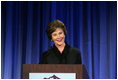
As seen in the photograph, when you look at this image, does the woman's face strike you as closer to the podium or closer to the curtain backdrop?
the podium

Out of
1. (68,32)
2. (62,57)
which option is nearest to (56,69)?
(62,57)

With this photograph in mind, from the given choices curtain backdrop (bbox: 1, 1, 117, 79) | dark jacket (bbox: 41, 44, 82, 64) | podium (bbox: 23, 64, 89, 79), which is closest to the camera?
podium (bbox: 23, 64, 89, 79)

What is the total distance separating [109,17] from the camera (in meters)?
2.54

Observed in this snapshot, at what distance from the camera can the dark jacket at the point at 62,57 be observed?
1.38 m

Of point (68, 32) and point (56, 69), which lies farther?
point (68, 32)

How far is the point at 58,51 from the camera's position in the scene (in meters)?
1.44

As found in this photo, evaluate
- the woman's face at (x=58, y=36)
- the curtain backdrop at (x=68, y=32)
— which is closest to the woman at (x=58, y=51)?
the woman's face at (x=58, y=36)

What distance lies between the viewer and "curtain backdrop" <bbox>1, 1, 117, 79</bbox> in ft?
8.25

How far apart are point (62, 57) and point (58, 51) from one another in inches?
2.5

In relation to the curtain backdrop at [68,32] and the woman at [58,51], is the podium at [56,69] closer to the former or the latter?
the woman at [58,51]

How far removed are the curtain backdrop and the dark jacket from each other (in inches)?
40.1

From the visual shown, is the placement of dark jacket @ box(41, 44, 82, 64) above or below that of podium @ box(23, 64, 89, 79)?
above

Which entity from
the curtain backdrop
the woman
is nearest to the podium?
the woman

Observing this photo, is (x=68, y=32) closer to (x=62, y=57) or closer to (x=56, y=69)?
(x=62, y=57)
